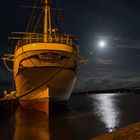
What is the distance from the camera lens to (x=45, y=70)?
A: 26750 mm

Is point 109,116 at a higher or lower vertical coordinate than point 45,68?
lower

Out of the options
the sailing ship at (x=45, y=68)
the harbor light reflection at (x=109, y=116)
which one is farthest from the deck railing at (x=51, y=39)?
the harbor light reflection at (x=109, y=116)

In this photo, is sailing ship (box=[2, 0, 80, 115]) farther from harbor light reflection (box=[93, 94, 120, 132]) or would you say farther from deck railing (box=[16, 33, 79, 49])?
harbor light reflection (box=[93, 94, 120, 132])

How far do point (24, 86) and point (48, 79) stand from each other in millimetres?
3807

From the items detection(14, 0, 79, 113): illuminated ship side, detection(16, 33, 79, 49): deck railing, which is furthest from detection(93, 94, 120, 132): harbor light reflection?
detection(16, 33, 79, 49): deck railing

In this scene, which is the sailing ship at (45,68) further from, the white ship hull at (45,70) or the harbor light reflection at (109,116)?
the harbor light reflection at (109,116)

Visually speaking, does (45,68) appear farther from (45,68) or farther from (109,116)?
(109,116)

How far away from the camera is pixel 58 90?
1095 inches

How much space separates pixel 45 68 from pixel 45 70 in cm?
20

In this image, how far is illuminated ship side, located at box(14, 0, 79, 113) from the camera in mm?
26875

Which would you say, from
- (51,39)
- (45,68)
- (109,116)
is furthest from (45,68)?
(109,116)

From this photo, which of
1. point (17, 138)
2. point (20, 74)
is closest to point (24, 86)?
point (20, 74)

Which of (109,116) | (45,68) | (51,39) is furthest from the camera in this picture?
(109,116)

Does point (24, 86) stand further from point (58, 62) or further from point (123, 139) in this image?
point (123, 139)
